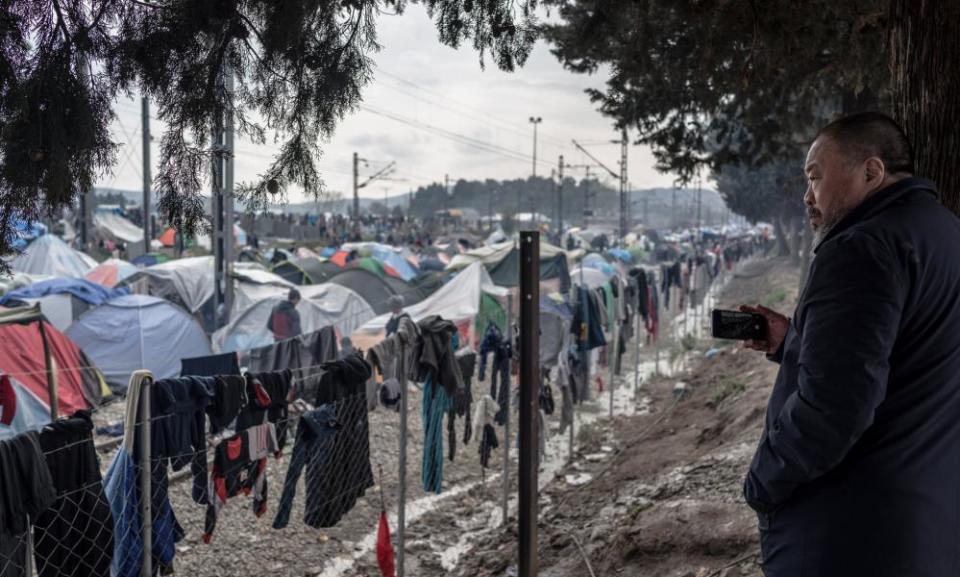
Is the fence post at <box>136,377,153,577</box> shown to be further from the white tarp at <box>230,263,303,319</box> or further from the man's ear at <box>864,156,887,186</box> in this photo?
the white tarp at <box>230,263,303,319</box>

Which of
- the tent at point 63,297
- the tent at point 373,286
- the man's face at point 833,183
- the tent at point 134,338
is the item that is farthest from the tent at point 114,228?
the man's face at point 833,183

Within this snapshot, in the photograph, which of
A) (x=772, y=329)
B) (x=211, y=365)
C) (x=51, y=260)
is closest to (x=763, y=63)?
(x=772, y=329)

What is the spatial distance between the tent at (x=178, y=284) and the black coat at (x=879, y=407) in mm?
16611

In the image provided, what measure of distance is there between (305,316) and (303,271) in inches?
283

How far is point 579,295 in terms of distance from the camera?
1034cm

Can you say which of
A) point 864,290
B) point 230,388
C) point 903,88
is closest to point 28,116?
point 230,388

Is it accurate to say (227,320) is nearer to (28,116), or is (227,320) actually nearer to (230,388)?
(230,388)

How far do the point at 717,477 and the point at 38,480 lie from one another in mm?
4948

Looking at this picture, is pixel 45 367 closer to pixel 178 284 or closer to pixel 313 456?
pixel 313 456

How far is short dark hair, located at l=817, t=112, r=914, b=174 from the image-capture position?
205 cm

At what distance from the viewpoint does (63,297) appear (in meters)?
13.7

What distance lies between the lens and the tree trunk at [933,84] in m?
2.83

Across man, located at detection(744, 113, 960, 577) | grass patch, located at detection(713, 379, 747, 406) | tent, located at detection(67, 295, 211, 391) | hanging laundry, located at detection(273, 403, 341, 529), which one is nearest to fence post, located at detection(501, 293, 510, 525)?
hanging laundry, located at detection(273, 403, 341, 529)

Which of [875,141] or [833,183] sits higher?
[875,141]
